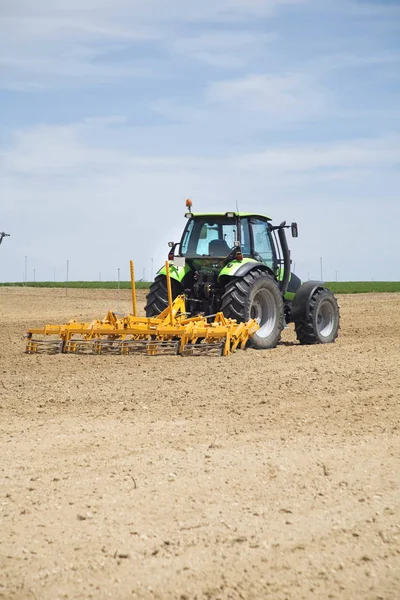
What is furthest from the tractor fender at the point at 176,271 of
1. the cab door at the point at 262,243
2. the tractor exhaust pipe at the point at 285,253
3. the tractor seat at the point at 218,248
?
the tractor exhaust pipe at the point at 285,253

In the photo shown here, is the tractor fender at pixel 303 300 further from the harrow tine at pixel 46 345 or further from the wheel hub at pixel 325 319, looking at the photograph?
the harrow tine at pixel 46 345

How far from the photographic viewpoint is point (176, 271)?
1387 centimetres

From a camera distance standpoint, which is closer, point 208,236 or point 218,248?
point 218,248

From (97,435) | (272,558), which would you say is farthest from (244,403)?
(272,558)

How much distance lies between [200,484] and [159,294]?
8.29 metres

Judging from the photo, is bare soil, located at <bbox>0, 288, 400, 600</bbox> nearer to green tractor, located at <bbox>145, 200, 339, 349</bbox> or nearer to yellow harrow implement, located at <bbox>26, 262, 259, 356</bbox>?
yellow harrow implement, located at <bbox>26, 262, 259, 356</bbox>

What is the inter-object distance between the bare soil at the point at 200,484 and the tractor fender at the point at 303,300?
3.65 meters

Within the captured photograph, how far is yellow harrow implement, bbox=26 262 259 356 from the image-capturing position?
1221 cm

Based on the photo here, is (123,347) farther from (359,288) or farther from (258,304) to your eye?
(359,288)

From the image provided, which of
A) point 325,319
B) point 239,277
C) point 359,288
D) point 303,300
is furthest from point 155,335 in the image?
point 359,288

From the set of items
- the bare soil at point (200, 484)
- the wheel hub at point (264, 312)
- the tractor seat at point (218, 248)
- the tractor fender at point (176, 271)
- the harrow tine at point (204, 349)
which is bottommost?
the bare soil at point (200, 484)

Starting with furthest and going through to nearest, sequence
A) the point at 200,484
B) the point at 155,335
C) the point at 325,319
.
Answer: the point at 325,319 < the point at 155,335 < the point at 200,484

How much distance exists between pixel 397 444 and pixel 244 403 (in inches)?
78.1

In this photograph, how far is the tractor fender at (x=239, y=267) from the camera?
13164 mm
